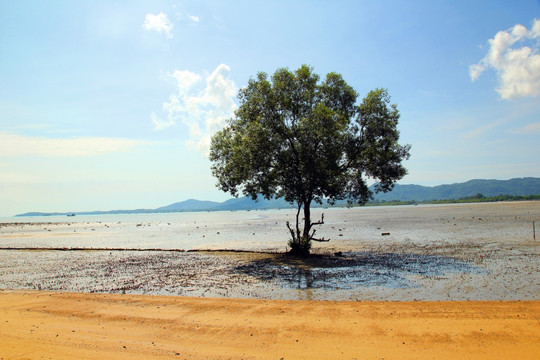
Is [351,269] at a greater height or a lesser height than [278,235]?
greater

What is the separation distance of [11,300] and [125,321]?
8.09m

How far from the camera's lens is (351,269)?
83.3ft

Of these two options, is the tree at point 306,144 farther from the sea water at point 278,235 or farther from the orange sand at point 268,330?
the orange sand at point 268,330

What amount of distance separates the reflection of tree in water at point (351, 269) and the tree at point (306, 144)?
4208 millimetres

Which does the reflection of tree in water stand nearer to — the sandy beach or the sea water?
the sandy beach

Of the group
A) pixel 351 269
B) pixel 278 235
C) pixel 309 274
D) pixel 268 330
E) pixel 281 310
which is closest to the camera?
pixel 268 330

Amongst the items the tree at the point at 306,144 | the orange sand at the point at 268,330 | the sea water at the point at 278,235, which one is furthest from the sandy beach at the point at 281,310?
the sea water at the point at 278,235

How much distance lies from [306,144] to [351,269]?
442 inches

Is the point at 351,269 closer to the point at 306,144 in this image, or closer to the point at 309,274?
the point at 309,274

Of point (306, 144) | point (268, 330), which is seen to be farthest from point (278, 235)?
point (268, 330)

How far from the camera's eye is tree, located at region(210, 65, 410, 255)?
30406mm

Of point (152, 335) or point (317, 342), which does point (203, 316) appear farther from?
point (317, 342)

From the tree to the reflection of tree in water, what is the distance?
13.8 ft

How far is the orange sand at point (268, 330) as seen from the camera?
10.1 m
